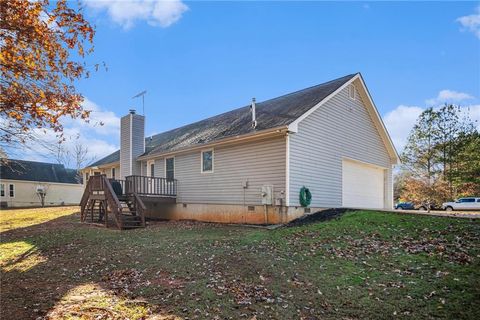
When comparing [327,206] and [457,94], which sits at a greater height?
[457,94]

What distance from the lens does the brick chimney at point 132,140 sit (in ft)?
63.6

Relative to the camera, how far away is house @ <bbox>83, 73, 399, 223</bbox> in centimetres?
1205

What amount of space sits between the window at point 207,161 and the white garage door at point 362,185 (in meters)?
6.12

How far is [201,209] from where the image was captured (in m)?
15.1

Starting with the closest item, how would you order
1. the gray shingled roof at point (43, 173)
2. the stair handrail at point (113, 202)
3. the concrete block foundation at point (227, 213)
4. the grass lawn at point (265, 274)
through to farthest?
1. the grass lawn at point (265, 274)
2. the concrete block foundation at point (227, 213)
3. the stair handrail at point (113, 202)
4. the gray shingled roof at point (43, 173)

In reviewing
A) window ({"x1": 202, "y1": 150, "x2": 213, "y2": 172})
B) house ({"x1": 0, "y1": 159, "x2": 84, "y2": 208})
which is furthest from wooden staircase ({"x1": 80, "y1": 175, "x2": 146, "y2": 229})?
house ({"x1": 0, "y1": 159, "x2": 84, "y2": 208})

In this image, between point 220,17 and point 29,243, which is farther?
point 220,17

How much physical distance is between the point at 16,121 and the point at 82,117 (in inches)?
52.1

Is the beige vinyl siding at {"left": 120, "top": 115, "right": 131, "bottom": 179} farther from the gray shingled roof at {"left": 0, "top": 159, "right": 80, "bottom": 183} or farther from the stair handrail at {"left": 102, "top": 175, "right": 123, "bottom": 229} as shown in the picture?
the gray shingled roof at {"left": 0, "top": 159, "right": 80, "bottom": 183}

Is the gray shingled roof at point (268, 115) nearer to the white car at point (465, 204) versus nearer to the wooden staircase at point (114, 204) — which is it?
the wooden staircase at point (114, 204)

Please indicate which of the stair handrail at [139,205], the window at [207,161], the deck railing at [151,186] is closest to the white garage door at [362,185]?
the window at [207,161]

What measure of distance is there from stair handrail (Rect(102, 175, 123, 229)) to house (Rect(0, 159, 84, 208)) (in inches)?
989

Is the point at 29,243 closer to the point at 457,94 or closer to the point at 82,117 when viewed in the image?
the point at 82,117

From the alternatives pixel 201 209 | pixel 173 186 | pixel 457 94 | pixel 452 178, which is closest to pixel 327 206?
pixel 201 209
